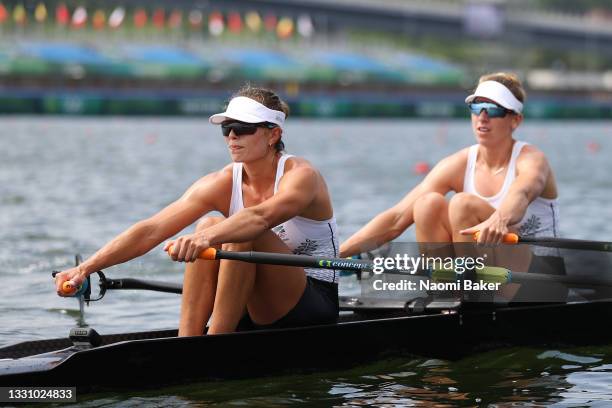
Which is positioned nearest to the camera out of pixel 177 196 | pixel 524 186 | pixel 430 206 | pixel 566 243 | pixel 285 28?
pixel 430 206

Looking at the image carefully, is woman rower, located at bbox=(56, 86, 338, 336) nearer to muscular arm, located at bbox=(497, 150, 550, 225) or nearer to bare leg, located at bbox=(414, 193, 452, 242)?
bare leg, located at bbox=(414, 193, 452, 242)

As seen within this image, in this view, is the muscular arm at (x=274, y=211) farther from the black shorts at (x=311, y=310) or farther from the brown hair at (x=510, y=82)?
the brown hair at (x=510, y=82)

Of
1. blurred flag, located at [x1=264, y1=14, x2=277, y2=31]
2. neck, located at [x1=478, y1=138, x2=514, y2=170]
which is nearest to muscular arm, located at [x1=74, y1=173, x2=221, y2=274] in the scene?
neck, located at [x1=478, y1=138, x2=514, y2=170]

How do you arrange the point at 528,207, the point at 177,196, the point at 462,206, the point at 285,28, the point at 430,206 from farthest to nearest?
the point at 285,28
the point at 177,196
the point at 528,207
the point at 430,206
the point at 462,206

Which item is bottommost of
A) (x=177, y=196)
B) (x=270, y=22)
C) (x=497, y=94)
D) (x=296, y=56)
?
(x=497, y=94)

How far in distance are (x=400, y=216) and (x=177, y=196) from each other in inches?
563

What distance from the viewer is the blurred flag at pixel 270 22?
95.6m

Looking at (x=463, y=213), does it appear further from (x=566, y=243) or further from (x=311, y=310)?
(x=311, y=310)

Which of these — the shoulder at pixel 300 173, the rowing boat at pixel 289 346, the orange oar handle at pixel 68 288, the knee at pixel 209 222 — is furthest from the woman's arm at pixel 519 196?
the orange oar handle at pixel 68 288

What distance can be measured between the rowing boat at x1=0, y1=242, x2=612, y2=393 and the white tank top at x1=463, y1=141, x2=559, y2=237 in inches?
18.6

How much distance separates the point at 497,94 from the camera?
365 inches

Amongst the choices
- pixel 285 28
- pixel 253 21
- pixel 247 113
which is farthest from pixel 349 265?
pixel 253 21

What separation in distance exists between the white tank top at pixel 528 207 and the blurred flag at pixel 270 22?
86.9 metres

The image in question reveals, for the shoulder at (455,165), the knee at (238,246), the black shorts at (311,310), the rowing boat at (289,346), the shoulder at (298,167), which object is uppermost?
the shoulder at (455,165)
